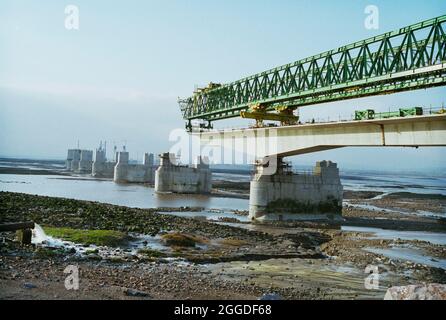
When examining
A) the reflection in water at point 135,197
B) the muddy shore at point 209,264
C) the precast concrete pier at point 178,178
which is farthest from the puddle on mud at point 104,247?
the precast concrete pier at point 178,178

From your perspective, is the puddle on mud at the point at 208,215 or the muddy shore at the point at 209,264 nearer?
the muddy shore at the point at 209,264

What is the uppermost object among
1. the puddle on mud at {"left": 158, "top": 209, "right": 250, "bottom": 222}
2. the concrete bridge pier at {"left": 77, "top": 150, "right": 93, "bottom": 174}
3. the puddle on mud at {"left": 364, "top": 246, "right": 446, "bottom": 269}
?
the concrete bridge pier at {"left": 77, "top": 150, "right": 93, "bottom": 174}

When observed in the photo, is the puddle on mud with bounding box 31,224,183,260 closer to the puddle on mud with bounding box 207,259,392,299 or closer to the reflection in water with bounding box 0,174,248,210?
the puddle on mud with bounding box 207,259,392,299

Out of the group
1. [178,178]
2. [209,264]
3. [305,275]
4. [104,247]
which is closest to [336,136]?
[305,275]

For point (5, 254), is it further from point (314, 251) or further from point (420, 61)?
point (420, 61)

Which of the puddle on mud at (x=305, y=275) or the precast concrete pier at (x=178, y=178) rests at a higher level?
the precast concrete pier at (x=178, y=178)

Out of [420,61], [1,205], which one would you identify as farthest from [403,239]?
Answer: [1,205]

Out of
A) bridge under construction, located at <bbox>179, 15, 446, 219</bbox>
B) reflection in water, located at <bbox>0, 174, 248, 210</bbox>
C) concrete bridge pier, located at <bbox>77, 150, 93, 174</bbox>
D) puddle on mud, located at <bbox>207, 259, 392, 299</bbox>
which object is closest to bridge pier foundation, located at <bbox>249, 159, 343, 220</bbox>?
bridge under construction, located at <bbox>179, 15, 446, 219</bbox>

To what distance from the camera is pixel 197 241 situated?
70.1ft

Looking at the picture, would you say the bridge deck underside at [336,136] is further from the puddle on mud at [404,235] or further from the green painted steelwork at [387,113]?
the puddle on mud at [404,235]

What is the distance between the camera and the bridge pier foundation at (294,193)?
3456 centimetres

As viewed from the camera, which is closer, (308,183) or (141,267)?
(141,267)

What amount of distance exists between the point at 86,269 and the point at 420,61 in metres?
23.9

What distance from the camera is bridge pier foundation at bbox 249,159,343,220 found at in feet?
113
